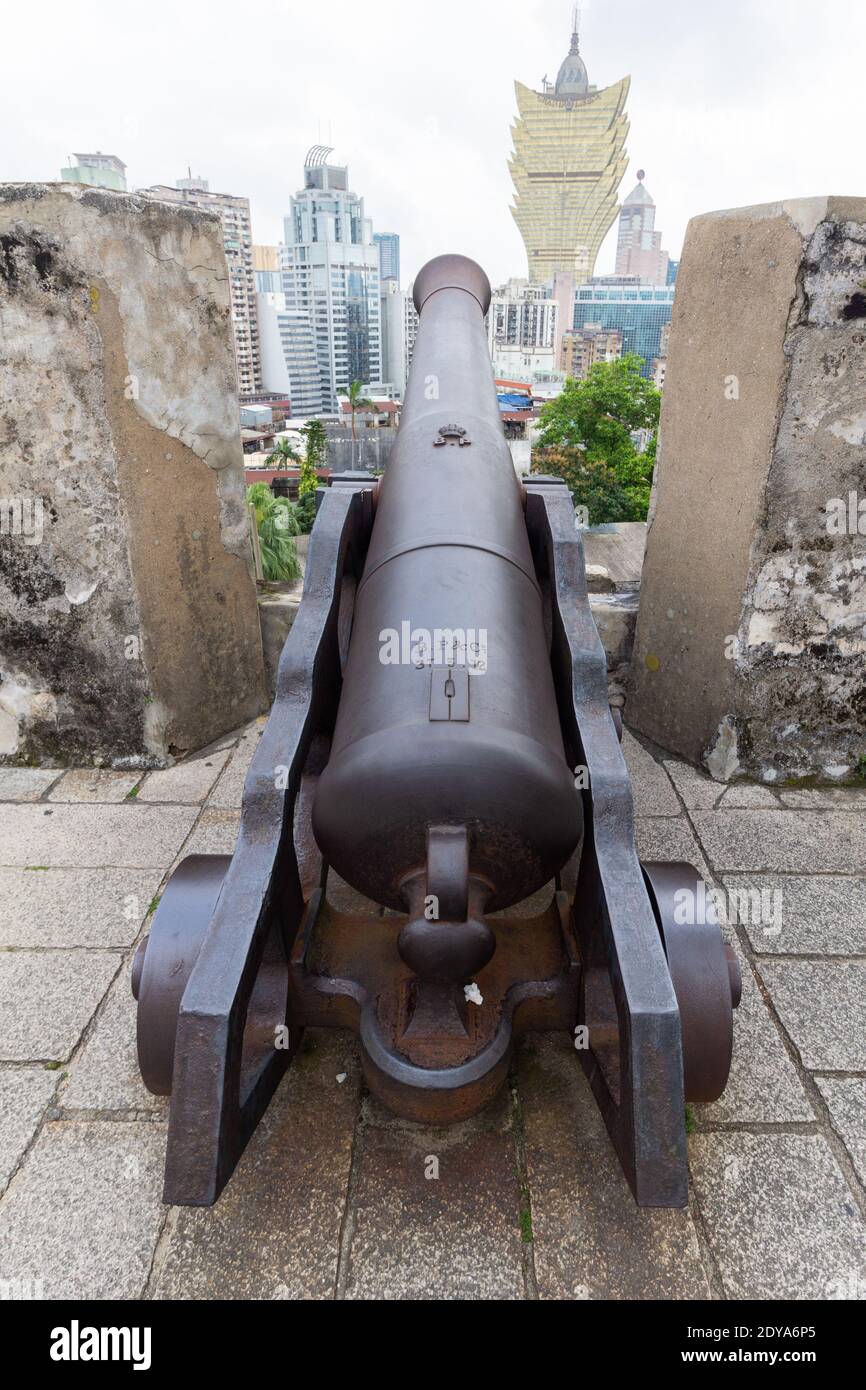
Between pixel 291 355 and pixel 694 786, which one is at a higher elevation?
pixel 291 355

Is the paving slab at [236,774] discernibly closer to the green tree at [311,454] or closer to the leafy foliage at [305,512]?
the leafy foliage at [305,512]

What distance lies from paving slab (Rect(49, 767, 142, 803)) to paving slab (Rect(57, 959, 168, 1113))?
3.61ft

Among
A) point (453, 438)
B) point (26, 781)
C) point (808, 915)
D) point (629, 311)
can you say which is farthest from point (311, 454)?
point (629, 311)

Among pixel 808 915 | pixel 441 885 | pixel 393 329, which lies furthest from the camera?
pixel 393 329

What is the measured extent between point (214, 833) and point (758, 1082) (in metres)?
1.80

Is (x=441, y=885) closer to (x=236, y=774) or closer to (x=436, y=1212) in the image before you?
(x=436, y=1212)

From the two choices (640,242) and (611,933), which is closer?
(611,933)

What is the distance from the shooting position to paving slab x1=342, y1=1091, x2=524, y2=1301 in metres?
1.60

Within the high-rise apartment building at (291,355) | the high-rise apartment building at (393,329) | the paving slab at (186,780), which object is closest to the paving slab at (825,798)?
the paving slab at (186,780)

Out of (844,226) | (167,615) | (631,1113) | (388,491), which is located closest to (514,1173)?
(631,1113)

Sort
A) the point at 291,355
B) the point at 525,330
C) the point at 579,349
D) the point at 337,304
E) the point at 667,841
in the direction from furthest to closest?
1. the point at 525,330
2. the point at 579,349
3. the point at 337,304
4. the point at 291,355
5. the point at 667,841

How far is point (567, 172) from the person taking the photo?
348 ft

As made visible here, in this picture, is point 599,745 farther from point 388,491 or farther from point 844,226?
point 844,226
